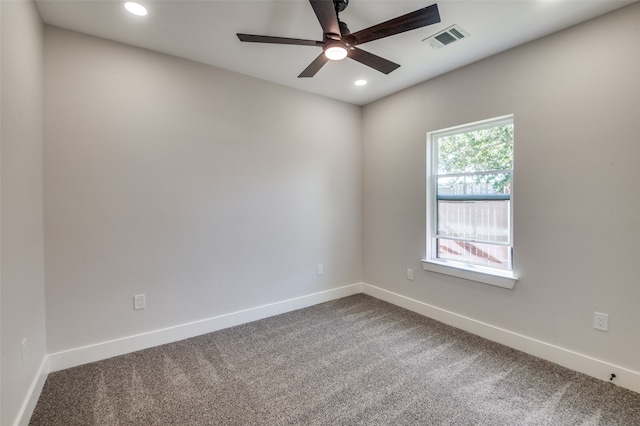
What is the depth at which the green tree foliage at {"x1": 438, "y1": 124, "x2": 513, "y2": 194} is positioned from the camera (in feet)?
8.85

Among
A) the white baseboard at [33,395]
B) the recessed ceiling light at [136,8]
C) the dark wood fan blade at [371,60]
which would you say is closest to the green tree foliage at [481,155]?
the dark wood fan blade at [371,60]

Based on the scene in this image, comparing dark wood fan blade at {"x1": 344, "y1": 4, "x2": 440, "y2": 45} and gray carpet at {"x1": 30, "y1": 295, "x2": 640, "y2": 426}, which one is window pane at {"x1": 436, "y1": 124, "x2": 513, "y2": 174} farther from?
gray carpet at {"x1": 30, "y1": 295, "x2": 640, "y2": 426}

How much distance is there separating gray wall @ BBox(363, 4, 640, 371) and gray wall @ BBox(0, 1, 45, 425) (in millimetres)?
3419

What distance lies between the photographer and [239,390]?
202 centimetres

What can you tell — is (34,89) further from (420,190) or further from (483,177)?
(483,177)

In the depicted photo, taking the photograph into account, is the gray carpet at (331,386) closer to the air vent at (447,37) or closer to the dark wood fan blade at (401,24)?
the dark wood fan blade at (401,24)

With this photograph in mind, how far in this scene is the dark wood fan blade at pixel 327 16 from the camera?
61.2 inches

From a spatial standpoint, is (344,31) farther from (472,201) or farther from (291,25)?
(472,201)

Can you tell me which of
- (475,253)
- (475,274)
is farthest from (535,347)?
(475,253)

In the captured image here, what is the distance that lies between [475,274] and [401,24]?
92.1 inches

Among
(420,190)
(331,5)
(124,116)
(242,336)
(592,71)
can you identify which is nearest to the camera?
(331,5)

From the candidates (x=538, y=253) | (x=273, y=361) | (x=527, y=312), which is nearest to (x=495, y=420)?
(x=527, y=312)

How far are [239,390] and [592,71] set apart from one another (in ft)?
11.6

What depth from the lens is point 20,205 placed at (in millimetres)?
1701
